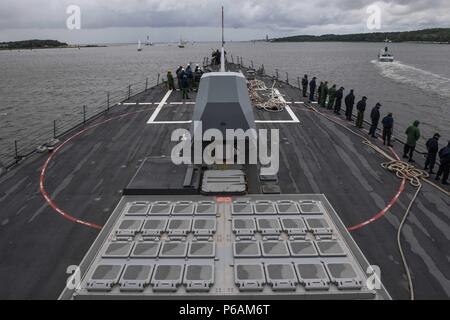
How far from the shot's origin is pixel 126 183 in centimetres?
1171

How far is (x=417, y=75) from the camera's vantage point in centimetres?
6838

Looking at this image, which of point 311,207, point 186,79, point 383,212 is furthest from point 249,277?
point 186,79

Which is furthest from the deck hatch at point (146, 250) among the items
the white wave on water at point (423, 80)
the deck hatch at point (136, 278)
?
the white wave on water at point (423, 80)

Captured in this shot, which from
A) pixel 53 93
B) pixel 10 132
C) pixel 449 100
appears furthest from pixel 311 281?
pixel 53 93

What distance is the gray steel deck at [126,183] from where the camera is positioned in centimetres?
737

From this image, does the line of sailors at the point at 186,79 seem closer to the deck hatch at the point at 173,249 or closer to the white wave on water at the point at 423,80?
the deck hatch at the point at 173,249

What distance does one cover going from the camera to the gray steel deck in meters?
7.37

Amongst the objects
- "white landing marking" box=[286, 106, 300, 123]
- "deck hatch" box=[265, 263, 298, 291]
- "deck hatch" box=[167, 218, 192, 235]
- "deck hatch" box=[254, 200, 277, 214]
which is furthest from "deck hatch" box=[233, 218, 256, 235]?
"white landing marking" box=[286, 106, 300, 123]

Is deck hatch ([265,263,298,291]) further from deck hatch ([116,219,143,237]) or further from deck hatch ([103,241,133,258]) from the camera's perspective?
deck hatch ([116,219,143,237])

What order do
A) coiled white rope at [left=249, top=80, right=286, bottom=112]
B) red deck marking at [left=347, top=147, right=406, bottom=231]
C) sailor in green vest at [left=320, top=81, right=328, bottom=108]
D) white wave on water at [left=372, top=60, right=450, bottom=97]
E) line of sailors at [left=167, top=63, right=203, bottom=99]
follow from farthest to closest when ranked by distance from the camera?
1. white wave on water at [left=372, top=60, right=450, bottom=97]
2. line of sailors at [left=167, top=63, right=203, bottom=99]
3. sailor in green vest at [left=320, top=81, right=328, bottom=108]
4. coiled white rope at [left=249, top=80, right=286, bottom=112]
5. red deck marking at [left=347, top=147, right=406, bottom=231]

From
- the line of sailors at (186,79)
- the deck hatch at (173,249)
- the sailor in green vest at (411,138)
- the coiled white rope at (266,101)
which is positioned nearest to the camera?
the deck hatch at (173,249)

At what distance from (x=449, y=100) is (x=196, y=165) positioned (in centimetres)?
4782

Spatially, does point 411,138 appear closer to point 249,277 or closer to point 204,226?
point 204,226

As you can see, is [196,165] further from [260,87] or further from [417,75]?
[417,75]
